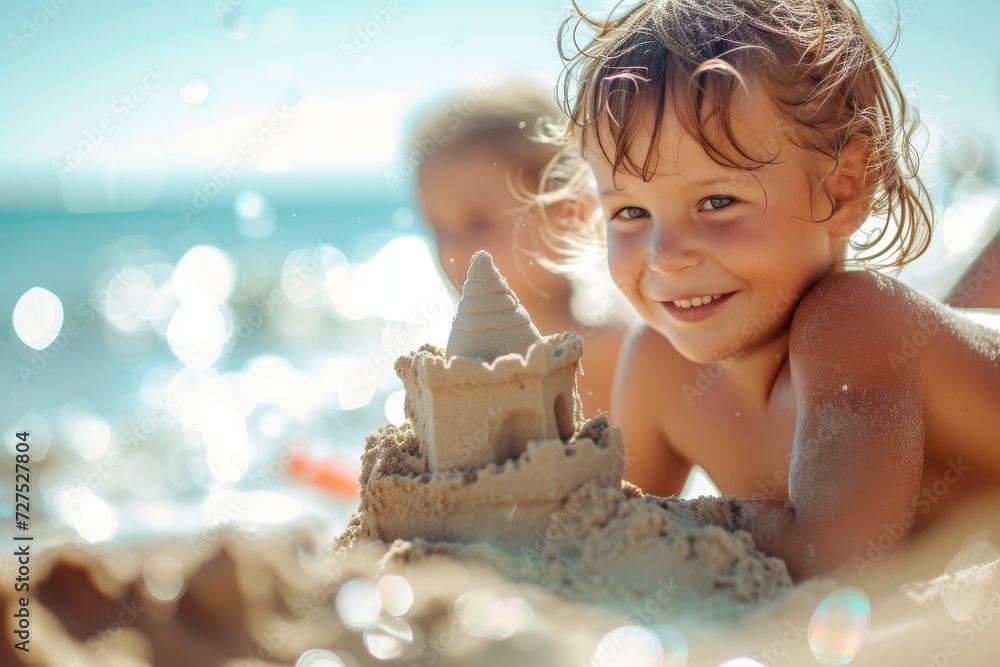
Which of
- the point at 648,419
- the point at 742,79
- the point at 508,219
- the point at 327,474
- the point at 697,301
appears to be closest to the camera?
the point at 742,79

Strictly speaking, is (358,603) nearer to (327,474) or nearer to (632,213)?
(632,213)

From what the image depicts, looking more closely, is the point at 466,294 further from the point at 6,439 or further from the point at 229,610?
the point at 6,439

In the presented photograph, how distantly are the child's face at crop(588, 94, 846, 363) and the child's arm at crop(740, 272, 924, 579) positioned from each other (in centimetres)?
20

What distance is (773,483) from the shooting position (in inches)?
95.0

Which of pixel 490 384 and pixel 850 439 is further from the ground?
pixel 490 384

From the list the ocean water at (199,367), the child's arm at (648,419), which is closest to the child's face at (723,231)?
the child's arm at (648,419)

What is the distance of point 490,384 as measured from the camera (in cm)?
167

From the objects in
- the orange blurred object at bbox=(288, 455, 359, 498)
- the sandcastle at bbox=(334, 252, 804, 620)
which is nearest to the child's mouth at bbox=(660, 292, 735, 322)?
the sandcastle at bbox=(334, 252, 804, 620)

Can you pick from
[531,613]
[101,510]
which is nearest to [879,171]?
[531,613]

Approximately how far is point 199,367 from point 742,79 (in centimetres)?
767

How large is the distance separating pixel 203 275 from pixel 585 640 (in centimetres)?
1201

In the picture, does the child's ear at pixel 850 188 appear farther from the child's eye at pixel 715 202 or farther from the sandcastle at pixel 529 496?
the sandcastle at pixel 529 496

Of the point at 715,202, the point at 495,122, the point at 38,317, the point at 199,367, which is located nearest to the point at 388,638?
the point at 715,202

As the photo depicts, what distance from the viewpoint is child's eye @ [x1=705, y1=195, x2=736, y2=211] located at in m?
2.05
